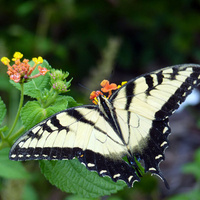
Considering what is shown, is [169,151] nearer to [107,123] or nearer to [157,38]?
[157,38]

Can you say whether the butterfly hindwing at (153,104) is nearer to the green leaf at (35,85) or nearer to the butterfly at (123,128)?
the butterfly at (123,128)

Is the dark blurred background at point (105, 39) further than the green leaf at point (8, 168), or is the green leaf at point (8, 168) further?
the dark blurred background at point (105, 39)

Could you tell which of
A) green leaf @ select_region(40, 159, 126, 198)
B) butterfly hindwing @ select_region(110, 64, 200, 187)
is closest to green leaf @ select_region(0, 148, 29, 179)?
green leaf @ select_region(40, 159, 126, 198)

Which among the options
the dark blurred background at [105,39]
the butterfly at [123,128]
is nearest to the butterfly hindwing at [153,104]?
the butterfly at [123,128]

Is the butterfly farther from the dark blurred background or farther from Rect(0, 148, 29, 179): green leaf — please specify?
the dark blurred background

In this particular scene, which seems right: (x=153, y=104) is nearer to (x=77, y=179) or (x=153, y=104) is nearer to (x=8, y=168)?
(x=77, y=179)

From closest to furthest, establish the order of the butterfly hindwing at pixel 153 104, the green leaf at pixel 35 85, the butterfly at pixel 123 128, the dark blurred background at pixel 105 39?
the butterfly at pixel 123 128 < the green leaf at pixel 35 85 < the butterfly hindwing at pixel 153 104 < the dark blurred background at pixel 105 39

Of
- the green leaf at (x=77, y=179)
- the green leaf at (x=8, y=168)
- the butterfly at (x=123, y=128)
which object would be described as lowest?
the green leaf at (x=8, y=168)
